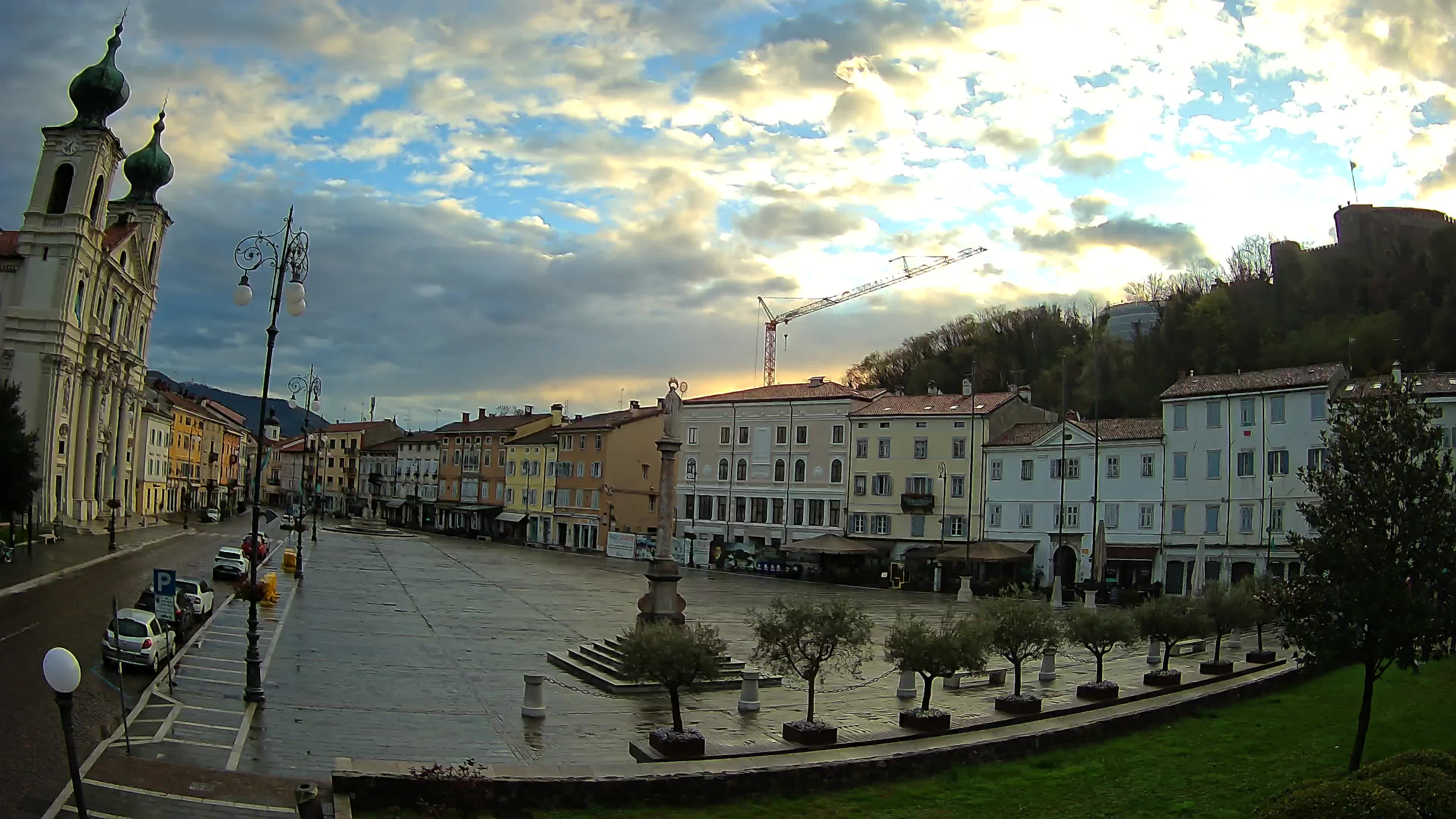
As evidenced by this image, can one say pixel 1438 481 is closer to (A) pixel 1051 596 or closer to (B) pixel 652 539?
(A) pixel 1051 596

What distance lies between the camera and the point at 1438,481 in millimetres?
16375

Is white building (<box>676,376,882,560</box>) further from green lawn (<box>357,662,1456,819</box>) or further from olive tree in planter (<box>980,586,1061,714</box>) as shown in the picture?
green lawn (<box>357,662,1456,819</box>)

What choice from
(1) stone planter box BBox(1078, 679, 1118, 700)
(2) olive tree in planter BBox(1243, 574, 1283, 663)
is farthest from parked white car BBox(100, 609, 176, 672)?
(2) olive tree in planter BBox(1243, 574, 1283, 663)

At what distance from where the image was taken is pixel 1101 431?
199 ft

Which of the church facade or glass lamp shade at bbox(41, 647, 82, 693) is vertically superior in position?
the church facade

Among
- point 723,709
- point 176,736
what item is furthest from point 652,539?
point 176,736

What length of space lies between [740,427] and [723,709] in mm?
55292

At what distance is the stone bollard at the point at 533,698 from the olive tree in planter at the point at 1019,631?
9.19 meters

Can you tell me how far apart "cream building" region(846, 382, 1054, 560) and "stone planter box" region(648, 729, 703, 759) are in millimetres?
48350

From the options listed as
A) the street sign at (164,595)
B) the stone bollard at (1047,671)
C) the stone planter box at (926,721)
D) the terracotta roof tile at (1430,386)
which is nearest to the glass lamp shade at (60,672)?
the stone planter box at (926,721)

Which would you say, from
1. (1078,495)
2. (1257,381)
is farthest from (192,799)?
(1078,495)

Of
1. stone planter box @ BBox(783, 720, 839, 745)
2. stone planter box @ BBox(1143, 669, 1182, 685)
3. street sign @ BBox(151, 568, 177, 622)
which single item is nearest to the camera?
stone planter box @ BBox(783, 720, 839, 745)

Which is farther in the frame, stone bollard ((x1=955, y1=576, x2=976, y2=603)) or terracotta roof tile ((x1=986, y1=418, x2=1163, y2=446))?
terracotta roof tile ((x1=986, y1=418, x2=1163, y2=446))

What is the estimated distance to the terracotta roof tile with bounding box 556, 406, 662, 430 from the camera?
87188 millimetres
